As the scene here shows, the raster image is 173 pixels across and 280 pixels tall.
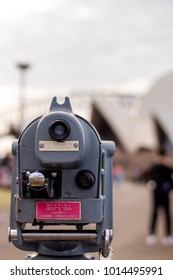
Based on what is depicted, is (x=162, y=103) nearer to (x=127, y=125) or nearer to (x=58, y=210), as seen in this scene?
(x=127, y=125)

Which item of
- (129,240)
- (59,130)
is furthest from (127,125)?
(59,130)

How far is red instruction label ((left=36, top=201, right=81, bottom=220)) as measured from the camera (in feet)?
6.06

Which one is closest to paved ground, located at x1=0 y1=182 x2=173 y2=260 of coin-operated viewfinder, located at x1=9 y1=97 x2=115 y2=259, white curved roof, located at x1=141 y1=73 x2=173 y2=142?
coin-operated viewfinder, located at x1=9 y1=97 x2=115 y2=259

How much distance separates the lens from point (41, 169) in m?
1.87

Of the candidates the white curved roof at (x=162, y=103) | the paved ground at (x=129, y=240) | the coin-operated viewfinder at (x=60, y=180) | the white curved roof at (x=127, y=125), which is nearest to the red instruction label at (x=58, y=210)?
the coin-operated viewfinder at (x=60, y=180)

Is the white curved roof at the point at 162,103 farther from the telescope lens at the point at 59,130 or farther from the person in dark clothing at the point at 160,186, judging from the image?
the telescope lens at the point at 59,130

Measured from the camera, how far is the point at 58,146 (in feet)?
6.10

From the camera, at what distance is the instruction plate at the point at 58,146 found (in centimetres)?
185

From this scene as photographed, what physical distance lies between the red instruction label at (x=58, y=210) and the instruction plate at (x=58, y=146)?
0.16 meters

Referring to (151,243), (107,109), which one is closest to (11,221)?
(151,243)

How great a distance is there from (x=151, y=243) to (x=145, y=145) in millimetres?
22582

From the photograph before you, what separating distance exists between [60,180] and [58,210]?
0.09 m

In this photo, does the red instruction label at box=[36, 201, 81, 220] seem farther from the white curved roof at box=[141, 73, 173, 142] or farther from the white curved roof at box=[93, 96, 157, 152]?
the white curved roof at box=[93, 96, 157, 152]
